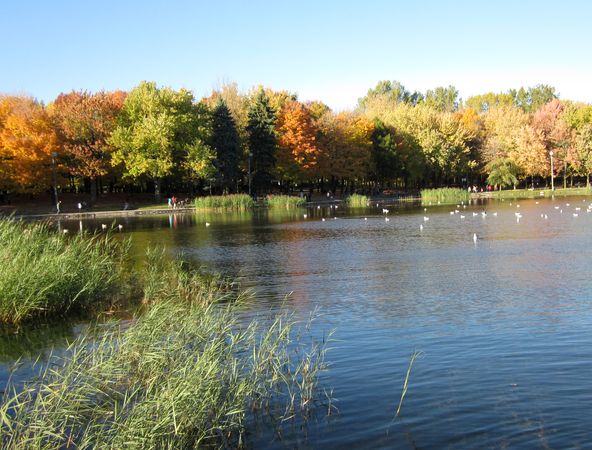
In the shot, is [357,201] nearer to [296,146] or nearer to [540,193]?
[296,146]

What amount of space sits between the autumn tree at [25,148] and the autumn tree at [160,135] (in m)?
6.84

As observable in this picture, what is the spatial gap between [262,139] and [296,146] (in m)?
4.80

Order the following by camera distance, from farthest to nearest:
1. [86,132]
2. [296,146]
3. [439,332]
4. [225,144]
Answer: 1. [296,146]
2. [225,144]
3. [86,132]
4. [439,332]

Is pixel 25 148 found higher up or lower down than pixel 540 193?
higher up

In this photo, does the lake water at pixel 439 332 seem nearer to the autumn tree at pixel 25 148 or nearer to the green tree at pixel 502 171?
the autumn tree at pixel 25 148

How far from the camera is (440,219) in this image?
142 ft

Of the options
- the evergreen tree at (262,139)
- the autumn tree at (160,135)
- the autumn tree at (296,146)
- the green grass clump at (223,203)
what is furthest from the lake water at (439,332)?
the autumn tree at (296,146)

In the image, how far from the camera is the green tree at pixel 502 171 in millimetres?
87312

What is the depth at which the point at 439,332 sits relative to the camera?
12922mm

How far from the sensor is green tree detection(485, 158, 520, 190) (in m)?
87.3

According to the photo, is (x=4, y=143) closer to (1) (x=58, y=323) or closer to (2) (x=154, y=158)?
(2) (x=154, y=158)

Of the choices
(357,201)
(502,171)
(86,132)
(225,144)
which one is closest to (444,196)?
(357,201)

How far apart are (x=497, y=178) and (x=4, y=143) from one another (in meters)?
64.6

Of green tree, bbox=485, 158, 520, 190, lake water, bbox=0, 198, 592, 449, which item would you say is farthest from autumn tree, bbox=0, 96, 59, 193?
green tree, bbox=485, 158, 520, 190
